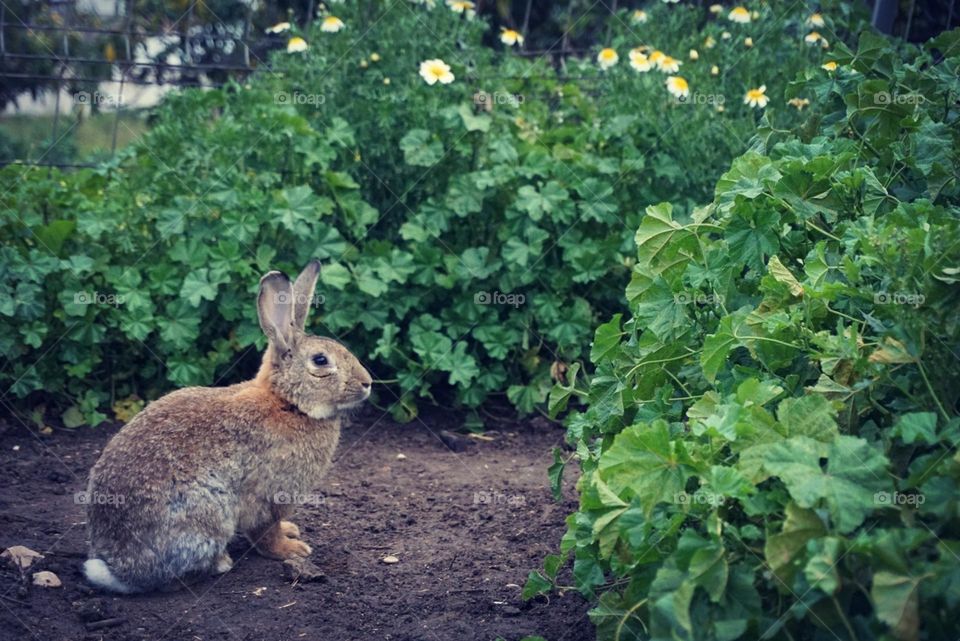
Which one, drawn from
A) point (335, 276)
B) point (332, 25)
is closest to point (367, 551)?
point (335, 276)

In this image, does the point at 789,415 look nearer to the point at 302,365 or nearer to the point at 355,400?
the point at 355,400


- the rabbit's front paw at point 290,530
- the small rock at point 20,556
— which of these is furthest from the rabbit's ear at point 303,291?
the small rock at point 20,556

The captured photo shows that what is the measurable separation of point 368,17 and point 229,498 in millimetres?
3315

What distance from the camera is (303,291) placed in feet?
16.4

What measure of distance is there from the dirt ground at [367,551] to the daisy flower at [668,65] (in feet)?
7.25

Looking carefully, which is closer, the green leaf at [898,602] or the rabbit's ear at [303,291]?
the green leaf at [898,602]

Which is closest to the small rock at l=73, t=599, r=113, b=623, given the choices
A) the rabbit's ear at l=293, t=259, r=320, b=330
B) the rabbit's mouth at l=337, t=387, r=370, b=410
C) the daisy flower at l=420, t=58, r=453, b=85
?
the rabbit's mouth at l=337, t=387, r=370, b=410

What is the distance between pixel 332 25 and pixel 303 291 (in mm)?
1979

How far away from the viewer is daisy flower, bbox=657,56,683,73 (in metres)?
6.24

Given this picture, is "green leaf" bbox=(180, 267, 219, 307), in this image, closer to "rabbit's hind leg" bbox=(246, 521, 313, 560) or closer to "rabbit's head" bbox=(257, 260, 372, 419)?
"rabbit's head" bbox=(257, 260, 372, 419)

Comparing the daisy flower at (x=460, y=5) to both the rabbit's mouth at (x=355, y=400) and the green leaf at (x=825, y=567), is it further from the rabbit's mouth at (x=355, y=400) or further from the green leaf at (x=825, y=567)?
the green leaf at (x=825, y=567)

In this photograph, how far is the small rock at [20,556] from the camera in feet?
14.0

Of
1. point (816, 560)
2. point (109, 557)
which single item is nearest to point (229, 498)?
point (109, 557)

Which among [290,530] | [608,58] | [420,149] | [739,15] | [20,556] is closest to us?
[20,556]
